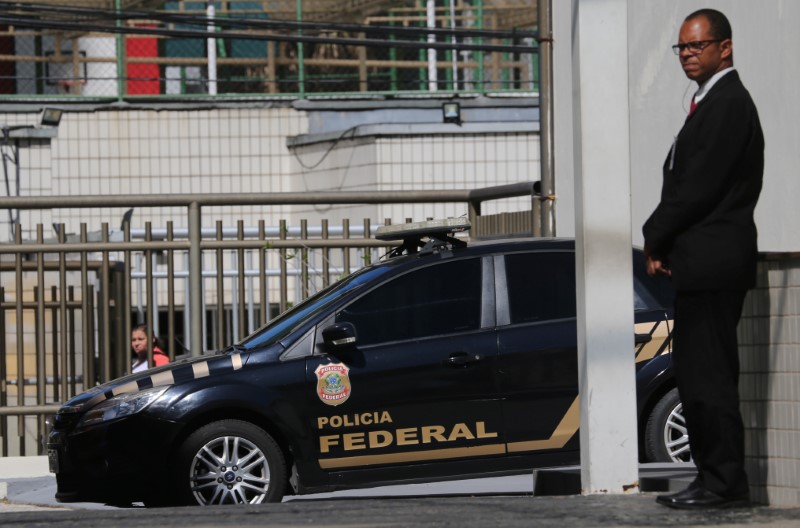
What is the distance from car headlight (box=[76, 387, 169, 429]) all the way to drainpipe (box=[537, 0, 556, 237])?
Result: 399 cm

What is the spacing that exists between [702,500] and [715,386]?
1.33 ft

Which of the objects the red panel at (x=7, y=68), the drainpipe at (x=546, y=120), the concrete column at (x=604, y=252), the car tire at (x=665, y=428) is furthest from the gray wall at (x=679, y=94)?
the red panel at (x=7, y=68)

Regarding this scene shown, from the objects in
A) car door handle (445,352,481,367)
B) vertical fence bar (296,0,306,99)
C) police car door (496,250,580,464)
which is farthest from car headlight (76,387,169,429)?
vertical fence bar (296,0,306,99)

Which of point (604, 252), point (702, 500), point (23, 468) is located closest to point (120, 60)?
point (23, 468)

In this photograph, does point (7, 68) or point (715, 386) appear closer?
point (715, 386)

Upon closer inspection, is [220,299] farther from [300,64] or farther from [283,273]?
[300,64]

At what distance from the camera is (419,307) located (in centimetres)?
909

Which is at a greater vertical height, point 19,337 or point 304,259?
point 304,259

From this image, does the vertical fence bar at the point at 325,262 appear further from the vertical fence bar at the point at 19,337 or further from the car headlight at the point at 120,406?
the car headlight at the point at 120,406

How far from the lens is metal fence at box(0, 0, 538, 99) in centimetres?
2058

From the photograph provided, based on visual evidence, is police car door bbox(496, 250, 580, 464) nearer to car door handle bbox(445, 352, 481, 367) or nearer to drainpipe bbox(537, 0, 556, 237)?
car door handle bbox(445, 352, 481, 367)

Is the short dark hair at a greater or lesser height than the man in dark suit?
greater

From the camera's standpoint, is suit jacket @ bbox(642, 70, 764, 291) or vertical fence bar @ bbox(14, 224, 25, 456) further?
vertical fence bar @ bbox(14, 224, 25, 456)

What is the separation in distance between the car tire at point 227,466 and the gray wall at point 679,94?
114 inches
